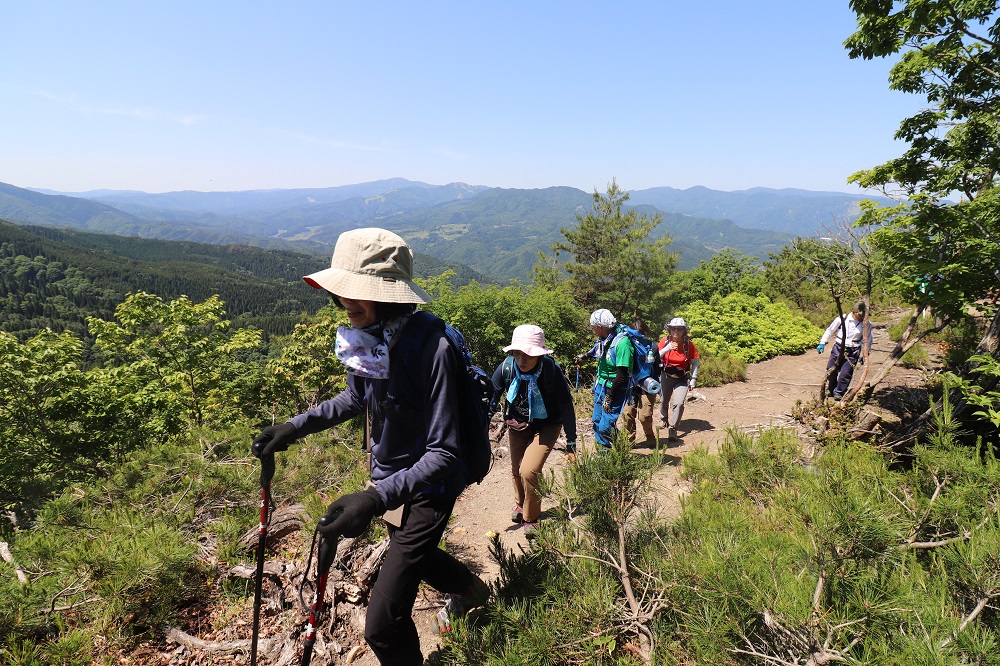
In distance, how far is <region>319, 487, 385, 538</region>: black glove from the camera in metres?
1.62

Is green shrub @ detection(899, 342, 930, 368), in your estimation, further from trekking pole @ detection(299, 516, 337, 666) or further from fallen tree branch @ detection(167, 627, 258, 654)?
fallen tree branch @ detection(167, 627, 258, 654)

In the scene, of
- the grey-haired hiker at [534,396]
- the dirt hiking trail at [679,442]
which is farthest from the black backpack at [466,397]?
the grey-haired hiker at [534,396]

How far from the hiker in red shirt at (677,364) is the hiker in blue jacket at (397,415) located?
15.3ft

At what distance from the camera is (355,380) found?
2439 mm

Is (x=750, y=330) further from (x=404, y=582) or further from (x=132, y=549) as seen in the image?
(x=132, y=549)

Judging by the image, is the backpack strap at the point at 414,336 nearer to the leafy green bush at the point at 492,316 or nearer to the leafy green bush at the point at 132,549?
the leafy green bush at the point at 132,549

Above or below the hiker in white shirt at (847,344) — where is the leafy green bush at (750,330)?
below

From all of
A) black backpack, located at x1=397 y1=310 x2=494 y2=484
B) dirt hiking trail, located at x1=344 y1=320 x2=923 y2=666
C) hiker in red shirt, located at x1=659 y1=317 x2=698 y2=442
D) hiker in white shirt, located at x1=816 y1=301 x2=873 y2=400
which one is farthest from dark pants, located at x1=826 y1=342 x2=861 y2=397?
black backpack, located at x1=397 y1=310 x2=494 y2=484

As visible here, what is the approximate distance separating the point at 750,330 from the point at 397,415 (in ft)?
48.3

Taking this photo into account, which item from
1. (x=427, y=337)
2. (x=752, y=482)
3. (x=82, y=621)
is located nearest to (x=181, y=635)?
(x=82, y=621)

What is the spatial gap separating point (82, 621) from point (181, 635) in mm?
531

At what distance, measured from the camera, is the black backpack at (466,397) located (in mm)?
2051

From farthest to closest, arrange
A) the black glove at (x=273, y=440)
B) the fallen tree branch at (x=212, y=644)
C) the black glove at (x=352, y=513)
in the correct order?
the fallen tree branch at (x=212, y=644)
the black glove at (x=273, y=440)
the black glove at (x=352, y=513)

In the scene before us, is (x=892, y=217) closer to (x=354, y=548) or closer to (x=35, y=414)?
(x=354, y=548)
